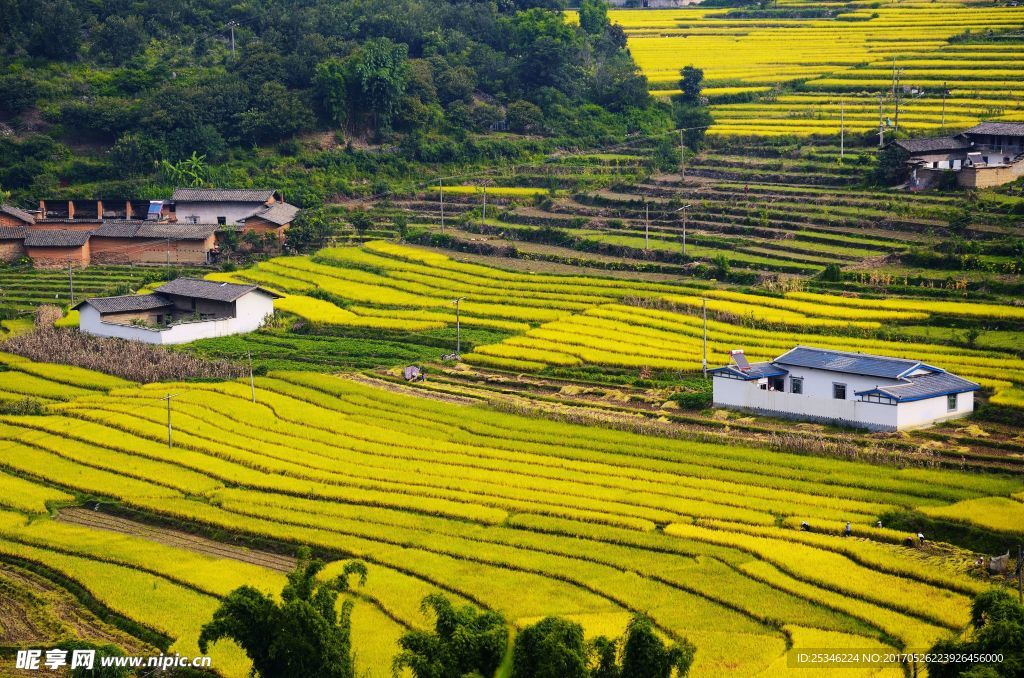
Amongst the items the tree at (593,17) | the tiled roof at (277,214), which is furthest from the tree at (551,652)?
the tree at (593,17)

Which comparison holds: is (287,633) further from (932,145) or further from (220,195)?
(220,195)

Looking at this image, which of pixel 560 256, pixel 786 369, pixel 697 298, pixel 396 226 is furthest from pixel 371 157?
pixel 786 369

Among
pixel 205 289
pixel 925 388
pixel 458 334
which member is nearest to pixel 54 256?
pixel 205 289

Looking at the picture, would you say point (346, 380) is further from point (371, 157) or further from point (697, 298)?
point (371, 157)

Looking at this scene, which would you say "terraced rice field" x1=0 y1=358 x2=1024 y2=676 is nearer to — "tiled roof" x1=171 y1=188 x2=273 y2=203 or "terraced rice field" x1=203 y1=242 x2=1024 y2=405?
"terraced rice field" x1=203 y1=242 x2=1024 y2=405

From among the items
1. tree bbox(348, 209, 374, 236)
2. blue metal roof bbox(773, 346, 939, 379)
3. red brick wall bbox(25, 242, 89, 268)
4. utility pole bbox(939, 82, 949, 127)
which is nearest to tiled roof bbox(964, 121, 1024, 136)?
utility pole bbox(939, 82, 949, 127)

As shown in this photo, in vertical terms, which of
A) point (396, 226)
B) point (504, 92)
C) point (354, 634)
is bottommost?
point (354, 634)
